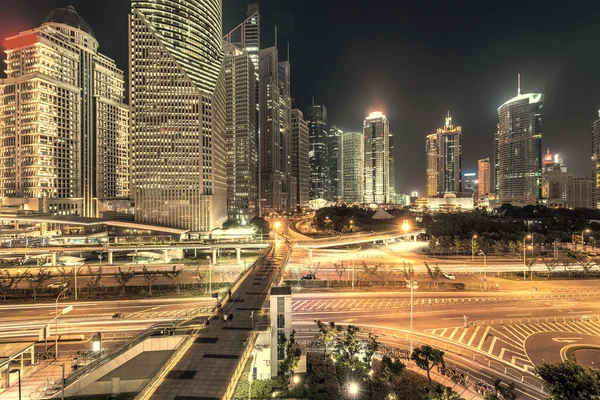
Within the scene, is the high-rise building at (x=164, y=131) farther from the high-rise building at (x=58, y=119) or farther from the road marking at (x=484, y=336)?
the road marking at (x=484, y=336)

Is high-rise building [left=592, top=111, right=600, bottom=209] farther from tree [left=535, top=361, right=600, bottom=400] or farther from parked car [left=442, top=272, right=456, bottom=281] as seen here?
tree [left=535, top=361, right=600, bottom=400]

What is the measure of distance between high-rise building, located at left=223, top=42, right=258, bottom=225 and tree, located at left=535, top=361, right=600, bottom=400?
468 feet

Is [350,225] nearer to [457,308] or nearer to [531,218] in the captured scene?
[457,308]

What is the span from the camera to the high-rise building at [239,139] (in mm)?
158375

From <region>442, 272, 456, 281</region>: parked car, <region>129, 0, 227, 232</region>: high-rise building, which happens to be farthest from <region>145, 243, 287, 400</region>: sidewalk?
<region>129, 0, 227, 232</region>: high-rise building

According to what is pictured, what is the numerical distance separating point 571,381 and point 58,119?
138519mm

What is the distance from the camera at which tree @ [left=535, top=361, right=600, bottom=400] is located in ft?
55.2

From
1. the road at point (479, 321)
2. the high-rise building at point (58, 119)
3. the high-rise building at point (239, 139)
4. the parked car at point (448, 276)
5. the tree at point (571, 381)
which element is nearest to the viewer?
the tree at point (571, 381)

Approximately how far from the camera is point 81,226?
320 feet

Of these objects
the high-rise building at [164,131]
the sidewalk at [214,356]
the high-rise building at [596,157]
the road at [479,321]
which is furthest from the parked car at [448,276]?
the high-rise building at [596,157]

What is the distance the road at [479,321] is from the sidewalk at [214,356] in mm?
6975

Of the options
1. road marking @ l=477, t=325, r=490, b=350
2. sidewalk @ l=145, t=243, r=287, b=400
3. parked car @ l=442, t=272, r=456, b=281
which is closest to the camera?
sidewalk @ l=145, t=243, r=287, b=400

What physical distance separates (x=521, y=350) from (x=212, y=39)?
12689 cm

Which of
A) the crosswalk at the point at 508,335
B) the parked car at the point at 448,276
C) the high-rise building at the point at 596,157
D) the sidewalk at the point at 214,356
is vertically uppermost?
the high-rise building at the point at 596,157
